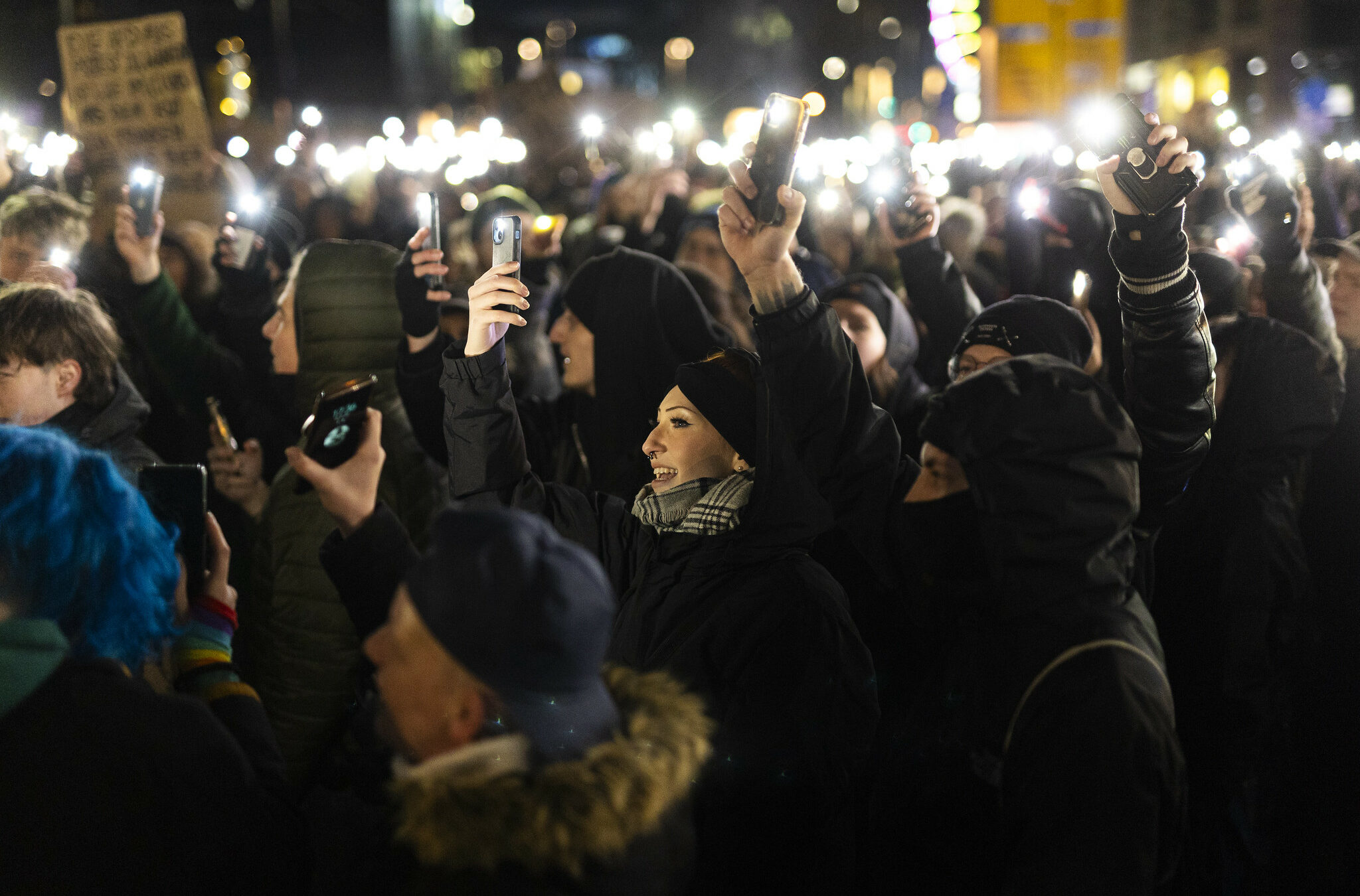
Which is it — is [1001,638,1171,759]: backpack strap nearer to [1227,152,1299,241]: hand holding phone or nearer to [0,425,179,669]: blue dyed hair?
[0,425,179,669]: blue dyed hair

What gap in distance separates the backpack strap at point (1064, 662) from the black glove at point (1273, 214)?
285 centimetres

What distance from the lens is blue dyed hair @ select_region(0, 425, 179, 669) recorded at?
5.87 ft

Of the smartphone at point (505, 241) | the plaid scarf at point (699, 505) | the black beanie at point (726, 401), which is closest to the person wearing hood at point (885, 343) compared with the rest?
the black beanie at point (726, 401)

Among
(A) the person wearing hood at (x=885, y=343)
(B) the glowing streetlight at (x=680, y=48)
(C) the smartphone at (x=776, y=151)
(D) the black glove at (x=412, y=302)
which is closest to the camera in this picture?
(C) the smartphone at (x=776, y=151)

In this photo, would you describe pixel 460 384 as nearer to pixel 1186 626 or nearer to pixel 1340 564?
pixel 1186 626

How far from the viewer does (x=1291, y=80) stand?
25703mm

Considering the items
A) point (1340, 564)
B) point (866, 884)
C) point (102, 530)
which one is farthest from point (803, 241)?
point (102, 530)

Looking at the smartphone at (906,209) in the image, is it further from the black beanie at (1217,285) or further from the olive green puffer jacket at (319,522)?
the olive green puffer jacket at (319,522)

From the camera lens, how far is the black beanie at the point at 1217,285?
4.10 m

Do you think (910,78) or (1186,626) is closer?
(1186,626)

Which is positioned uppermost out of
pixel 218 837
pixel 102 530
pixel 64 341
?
pixel 64 341

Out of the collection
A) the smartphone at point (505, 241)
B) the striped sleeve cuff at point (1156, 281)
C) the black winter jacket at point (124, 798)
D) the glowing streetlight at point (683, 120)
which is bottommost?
the black winter jacket at point (124, 798)

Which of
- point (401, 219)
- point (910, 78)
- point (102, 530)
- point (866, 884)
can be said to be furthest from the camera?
point (910, 78)

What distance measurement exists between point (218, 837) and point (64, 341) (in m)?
2.12
